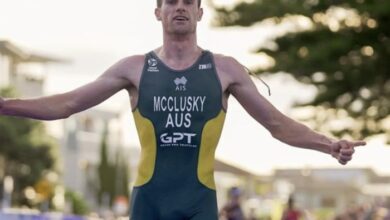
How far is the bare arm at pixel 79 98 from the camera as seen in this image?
21.3ft

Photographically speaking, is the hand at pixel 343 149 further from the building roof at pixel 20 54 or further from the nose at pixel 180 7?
the building roof at pixel 20 54

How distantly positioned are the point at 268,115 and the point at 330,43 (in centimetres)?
2555

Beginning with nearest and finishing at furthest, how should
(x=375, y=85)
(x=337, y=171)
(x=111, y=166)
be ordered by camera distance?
(x=375, y=85), (x=111, y=166), (x=337, y=171)

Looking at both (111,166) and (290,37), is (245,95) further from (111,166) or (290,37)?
(111,166)

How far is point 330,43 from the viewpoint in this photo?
3189 cm

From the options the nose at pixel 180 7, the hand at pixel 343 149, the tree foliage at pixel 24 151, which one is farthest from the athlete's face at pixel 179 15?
the tree foliage at pixel 24 151

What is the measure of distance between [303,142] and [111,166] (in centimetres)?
8937

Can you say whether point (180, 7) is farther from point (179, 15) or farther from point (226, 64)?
point (226, 64)

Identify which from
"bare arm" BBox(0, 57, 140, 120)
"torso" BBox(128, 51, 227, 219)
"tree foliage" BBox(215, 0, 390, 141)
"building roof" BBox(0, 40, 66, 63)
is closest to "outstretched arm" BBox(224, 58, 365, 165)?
"torso" BBox(128, 51, 227, 219)

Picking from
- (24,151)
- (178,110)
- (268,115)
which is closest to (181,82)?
(178,110)

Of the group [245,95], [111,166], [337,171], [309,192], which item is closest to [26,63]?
[111,166]

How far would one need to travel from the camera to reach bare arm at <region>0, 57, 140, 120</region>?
648 cm

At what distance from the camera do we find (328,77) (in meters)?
32.7

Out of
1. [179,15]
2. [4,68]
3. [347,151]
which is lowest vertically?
[4,68]
